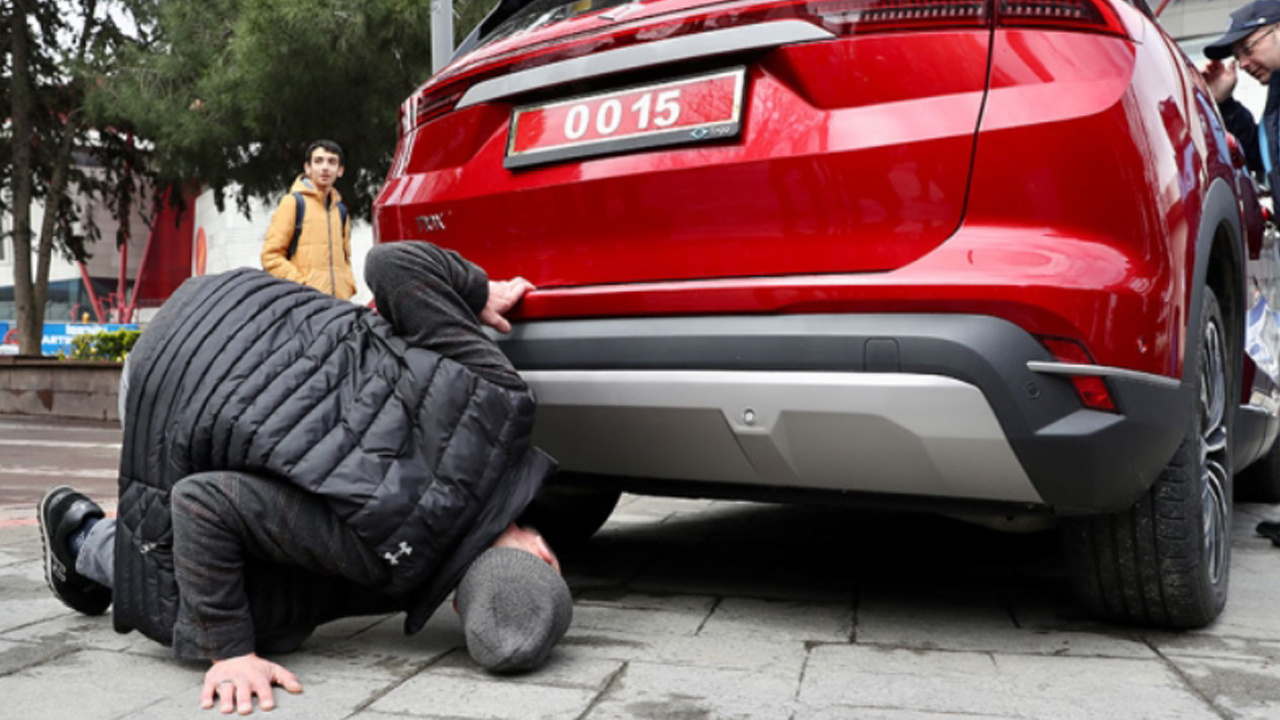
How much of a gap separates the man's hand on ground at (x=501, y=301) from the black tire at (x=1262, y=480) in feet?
12.0

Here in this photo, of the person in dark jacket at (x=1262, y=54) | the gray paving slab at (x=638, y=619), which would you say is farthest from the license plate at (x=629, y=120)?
the person in dark jacket at (x=1262, y=54)

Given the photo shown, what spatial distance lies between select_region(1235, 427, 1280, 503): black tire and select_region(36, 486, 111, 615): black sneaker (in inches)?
171

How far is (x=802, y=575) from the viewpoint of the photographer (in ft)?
11.1

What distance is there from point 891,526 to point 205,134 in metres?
9.64

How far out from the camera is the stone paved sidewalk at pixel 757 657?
2.11 m

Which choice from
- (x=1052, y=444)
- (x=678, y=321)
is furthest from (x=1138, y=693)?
(x=678, y=321)

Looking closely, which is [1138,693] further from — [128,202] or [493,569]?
[128,202]

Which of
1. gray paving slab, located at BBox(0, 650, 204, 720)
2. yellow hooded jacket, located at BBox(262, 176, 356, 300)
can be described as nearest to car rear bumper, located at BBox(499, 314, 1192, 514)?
gray paving slab, located at BBox(0, 650, 204, 720)

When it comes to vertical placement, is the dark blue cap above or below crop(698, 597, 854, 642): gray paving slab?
above

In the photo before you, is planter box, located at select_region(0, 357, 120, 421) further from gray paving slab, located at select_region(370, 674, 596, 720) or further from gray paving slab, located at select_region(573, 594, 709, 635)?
gray paving slab, located at select_region(370, 674, 596, 720)

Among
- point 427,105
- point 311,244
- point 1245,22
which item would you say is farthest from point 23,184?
point 1245,22

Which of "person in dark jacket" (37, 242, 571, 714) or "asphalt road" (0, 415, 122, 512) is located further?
"asphalt road" (0, 415, 122, 512)

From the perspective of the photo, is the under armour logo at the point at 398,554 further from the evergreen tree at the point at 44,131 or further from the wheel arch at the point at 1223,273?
the evergreen tree at the point at 44,131

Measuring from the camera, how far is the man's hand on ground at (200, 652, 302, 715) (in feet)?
6.88
